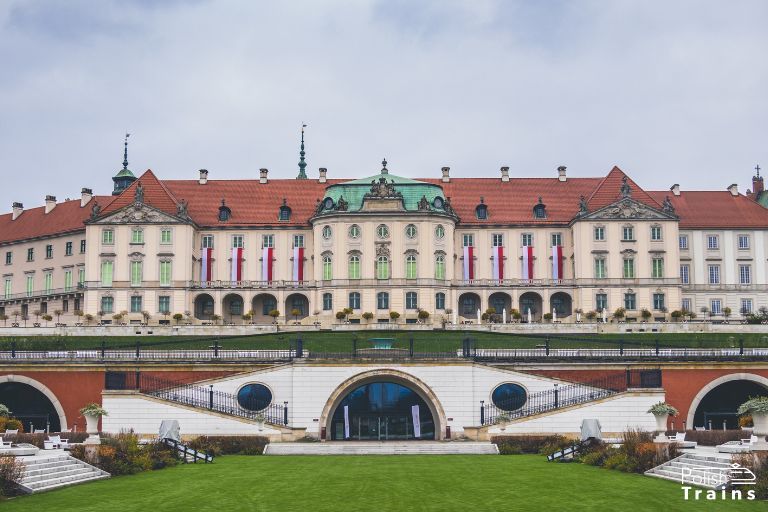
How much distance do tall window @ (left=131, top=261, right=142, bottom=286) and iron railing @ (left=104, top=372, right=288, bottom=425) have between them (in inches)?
1408

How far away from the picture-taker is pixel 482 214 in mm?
89500

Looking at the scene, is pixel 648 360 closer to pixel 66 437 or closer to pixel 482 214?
pixel 66 437

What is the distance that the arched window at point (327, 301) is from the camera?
84.3 m

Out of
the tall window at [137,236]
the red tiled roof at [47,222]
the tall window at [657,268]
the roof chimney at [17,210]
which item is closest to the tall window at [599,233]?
the tall window at [657,268]

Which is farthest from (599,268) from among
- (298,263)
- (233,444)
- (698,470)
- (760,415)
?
(698,470)

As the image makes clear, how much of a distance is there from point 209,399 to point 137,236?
3962 centimetres

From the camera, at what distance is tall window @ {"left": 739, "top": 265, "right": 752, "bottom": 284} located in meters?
90.8

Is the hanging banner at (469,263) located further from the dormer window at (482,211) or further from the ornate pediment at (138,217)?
the ornate pediment at (138,217)

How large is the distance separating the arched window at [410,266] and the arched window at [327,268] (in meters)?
6.00

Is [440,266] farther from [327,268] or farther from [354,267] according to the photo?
[327,268]

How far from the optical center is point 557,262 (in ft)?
289

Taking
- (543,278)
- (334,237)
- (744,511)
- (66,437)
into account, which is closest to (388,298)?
(334,237)

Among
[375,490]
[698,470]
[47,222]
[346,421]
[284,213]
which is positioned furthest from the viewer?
[47,222]

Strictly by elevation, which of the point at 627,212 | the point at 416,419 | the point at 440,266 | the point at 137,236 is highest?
the point at 627,212
